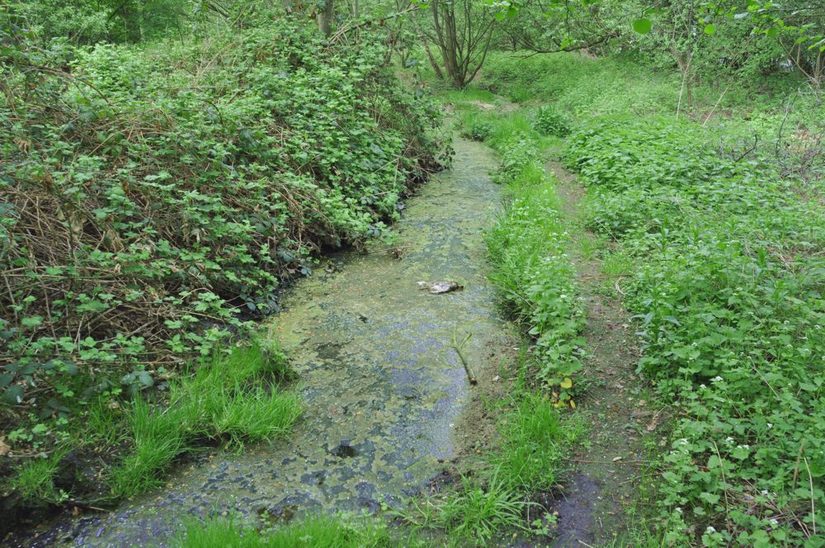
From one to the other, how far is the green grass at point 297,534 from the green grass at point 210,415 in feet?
1.90

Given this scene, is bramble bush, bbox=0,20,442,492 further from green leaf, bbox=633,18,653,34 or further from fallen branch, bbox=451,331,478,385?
green leaf, bbox=633,18,653,34

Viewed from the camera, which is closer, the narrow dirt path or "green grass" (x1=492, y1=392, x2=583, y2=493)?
the narrow dirt path

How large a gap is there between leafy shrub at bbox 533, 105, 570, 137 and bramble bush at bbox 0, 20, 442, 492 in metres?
5.13

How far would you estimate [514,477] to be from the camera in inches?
125

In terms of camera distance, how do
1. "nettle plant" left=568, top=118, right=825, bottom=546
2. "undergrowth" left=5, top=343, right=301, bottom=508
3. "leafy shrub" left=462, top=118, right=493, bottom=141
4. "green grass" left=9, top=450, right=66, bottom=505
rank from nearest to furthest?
"nettle plant" left=568, top=118, right=825, bottom=546, "green grass" left=9, top=450, right=66, bottom=505, "undergrowth" left=5, top=343, right=301, bottom=508, "leafy shrub" left=462, top=118, right=493, bottom=141

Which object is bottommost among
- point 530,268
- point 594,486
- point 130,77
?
point 594,486

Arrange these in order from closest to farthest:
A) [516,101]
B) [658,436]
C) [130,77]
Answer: [658,436]
[130,77]
[516,101]

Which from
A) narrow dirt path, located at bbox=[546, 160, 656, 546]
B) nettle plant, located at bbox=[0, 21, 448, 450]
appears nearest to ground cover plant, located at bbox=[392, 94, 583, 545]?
narrow dirt path, located at bbox=[546, 160, 656, 546]

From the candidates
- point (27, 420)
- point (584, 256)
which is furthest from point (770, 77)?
point (27, 420)

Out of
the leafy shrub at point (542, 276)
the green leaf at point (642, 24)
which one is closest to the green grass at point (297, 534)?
the leafy shrub at point (542, 276)

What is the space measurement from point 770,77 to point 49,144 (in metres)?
14.9

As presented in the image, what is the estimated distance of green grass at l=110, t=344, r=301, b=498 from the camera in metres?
3.16

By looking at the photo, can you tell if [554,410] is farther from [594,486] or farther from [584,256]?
[584,256]

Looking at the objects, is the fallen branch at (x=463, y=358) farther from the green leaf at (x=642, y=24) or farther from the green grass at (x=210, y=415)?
the green leaf at (x=642, y=24)
